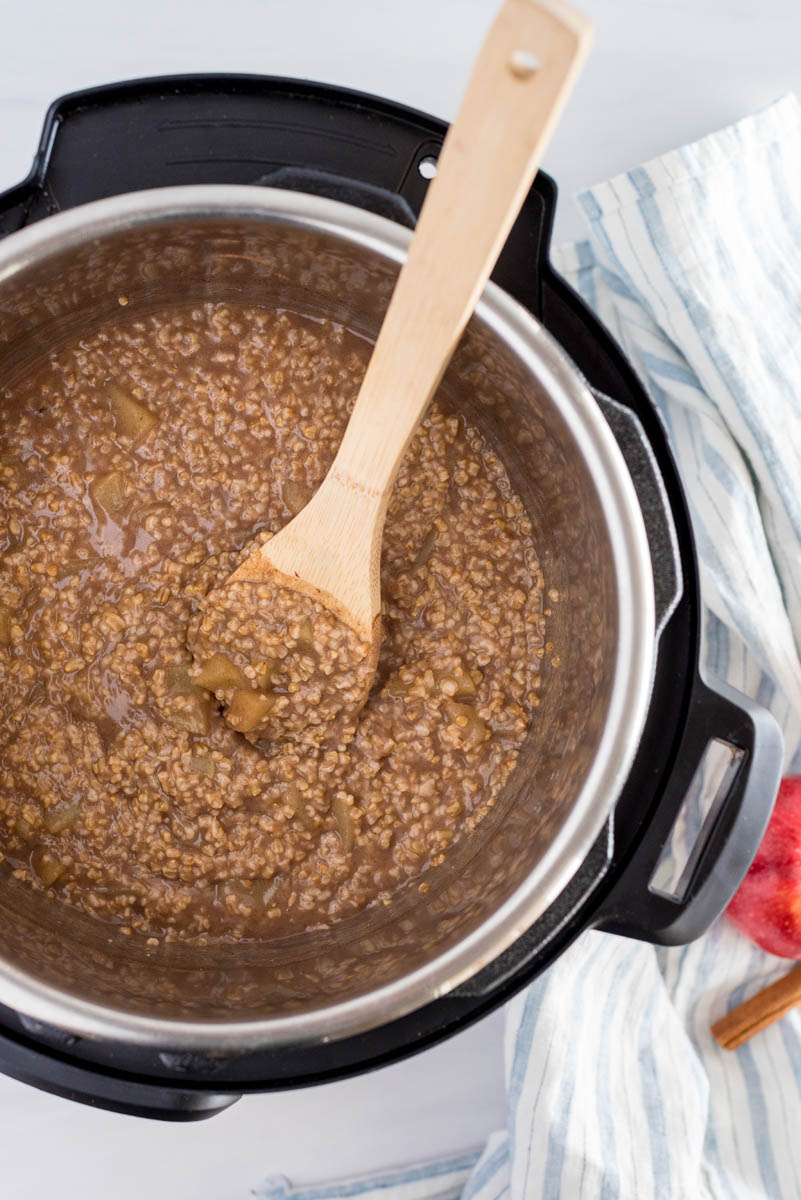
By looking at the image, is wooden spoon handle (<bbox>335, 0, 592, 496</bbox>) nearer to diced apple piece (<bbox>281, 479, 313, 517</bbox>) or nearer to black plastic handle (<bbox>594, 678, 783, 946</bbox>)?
diced apple piece (<bbox>281, 479, 313, 517</bbox>)

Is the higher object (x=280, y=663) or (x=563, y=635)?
(x=563, y=635)

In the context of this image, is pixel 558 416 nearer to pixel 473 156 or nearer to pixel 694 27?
pixel 473 156

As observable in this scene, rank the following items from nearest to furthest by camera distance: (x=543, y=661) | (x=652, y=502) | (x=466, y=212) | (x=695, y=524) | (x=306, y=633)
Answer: (x=466, y=212)
(x=652, y=502)
(x=306, y=633)
(x=543, y=661)
(x=695, y=524)

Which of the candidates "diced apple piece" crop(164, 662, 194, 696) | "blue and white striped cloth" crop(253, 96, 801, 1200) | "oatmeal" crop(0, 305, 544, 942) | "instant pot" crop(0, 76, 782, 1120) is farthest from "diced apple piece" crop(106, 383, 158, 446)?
"blue and white striped cloth" crop(253, 96, 801, 1200)

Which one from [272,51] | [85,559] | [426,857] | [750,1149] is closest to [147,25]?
[272,51]

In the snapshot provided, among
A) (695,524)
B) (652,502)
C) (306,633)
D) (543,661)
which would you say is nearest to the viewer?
(652,502)

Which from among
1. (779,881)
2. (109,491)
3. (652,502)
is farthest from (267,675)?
(779,881)

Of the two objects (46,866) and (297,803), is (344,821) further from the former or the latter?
(46,866)
